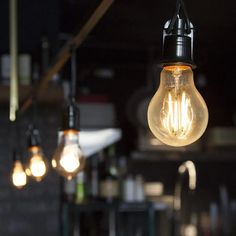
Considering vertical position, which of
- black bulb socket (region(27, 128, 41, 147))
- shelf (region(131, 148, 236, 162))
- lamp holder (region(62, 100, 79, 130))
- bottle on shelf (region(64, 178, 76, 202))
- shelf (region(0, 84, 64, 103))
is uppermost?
shelf (region(0, 84, 64, 103))

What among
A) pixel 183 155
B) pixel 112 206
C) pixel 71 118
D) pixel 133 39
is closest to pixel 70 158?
pixel 71 118

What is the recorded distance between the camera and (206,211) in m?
5.63

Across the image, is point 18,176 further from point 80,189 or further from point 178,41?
point 80,189

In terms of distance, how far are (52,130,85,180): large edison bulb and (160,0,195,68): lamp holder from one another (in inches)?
36.6

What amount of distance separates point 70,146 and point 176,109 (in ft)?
3.18

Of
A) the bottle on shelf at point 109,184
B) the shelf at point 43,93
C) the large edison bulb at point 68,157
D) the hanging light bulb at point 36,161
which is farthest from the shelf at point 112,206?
the large edison bulb at point 68,157

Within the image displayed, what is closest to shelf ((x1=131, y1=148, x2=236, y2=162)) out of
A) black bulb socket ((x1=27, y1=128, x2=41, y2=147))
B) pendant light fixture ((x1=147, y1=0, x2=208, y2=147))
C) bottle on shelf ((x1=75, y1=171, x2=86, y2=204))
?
bottle on shelf ((x1=75, y1=171, x2=86, y2=204))

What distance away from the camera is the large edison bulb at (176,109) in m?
1.27

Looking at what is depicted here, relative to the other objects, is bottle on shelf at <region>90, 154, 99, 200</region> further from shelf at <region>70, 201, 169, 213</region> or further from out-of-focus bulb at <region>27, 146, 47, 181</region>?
out-of-focus bulb at <region>27, 146, 47, 181</region>

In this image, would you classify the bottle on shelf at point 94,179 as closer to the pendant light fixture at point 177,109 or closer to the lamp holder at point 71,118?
the lamp holder at point 71,118

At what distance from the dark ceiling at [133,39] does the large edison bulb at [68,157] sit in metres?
0.40

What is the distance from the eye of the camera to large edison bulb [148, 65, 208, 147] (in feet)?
4.18

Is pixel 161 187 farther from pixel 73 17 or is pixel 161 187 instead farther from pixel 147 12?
pixel 147 12

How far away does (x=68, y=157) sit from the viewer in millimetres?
2174
